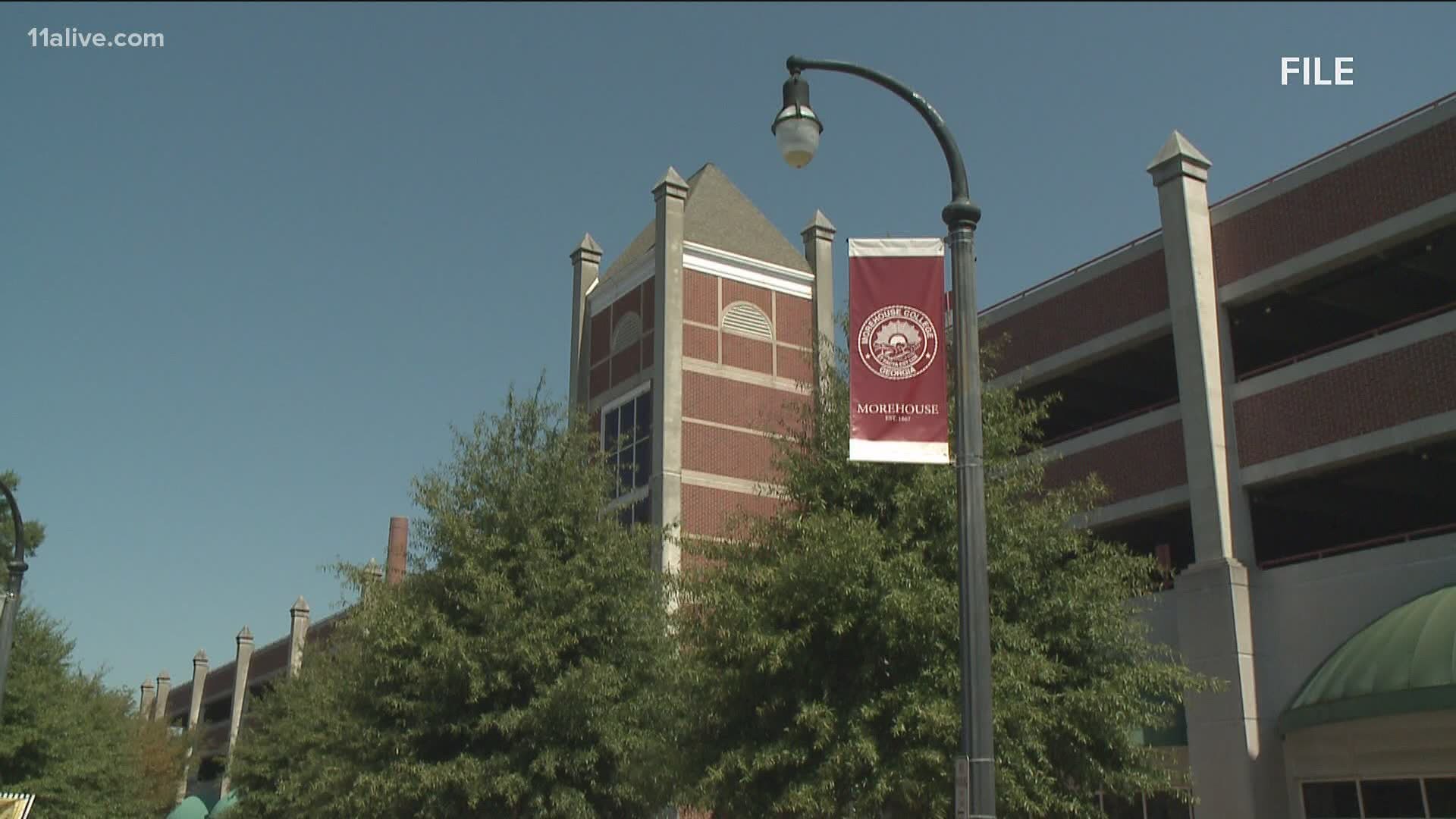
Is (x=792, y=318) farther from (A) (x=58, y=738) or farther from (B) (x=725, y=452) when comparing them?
(A) (x=58, y=738)

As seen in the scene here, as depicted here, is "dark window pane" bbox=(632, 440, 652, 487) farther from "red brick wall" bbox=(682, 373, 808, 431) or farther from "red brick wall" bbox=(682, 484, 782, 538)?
"red brick wall" bbox=(682, 373, 808, 431)

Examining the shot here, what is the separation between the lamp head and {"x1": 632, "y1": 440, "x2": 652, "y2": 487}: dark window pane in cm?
2789

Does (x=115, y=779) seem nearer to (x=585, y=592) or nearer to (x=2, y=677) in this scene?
(x=2, y=677)

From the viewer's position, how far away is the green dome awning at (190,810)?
67688mm

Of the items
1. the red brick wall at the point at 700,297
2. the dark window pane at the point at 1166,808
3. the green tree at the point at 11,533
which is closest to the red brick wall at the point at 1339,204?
the dark window pane at the point at 1166,808

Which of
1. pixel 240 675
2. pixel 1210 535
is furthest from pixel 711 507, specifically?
pixel 240 675

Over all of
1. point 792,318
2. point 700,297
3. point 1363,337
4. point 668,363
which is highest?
point 792,318

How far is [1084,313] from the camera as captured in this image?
27.5m

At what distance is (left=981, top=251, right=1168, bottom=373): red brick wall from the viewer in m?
26.1

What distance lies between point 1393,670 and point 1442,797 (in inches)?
81.7

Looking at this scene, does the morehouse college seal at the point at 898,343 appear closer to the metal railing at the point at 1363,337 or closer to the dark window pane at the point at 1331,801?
the metal railing at the point at 1363,337

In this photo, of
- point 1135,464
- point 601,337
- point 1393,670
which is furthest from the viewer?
point 601,337

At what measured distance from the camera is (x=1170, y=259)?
25.3 meters

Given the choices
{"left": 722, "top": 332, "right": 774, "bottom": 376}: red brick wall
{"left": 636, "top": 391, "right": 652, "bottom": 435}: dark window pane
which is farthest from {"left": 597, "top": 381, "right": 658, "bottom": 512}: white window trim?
{"left": 722, "top": 332, "right": 774, "bottom": 376}: red brick wall
